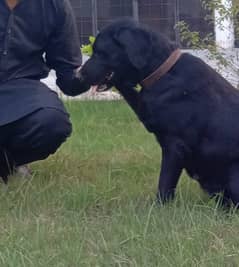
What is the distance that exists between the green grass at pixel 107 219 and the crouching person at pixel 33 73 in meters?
0.24

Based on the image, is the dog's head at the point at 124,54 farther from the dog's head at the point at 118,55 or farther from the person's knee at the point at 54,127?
the person's knee at the point at 54,127

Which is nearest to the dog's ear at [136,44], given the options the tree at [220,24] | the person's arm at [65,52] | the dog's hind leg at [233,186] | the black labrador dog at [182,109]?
the black labrador dog at [182,109]

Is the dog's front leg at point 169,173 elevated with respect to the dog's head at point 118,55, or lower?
lower

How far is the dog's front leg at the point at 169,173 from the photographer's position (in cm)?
420

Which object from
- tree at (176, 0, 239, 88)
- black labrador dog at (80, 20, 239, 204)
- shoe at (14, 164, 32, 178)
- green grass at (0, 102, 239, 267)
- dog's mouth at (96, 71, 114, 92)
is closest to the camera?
green grass at (0, 102, 239, 267)

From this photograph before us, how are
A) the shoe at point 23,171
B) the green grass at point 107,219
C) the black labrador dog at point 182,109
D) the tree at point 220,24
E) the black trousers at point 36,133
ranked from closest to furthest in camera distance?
the green grass at point 107,219, the black labrador dog at point 182,109, the black trousers at point 36,133, the shoe at point 23,171, the tree at point 220,24

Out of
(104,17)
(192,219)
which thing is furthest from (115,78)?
(104,17)

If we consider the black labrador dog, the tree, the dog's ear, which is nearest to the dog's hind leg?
the black labrador dog

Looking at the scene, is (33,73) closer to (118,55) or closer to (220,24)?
(118,55)

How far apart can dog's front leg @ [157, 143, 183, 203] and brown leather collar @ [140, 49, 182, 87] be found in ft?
1.12

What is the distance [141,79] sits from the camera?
4293 mm

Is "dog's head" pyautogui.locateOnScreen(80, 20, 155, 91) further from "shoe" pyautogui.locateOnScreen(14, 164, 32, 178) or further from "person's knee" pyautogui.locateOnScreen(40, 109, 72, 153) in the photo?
"shoe" pyautogui.locateOnScreen(14, 164, 32, 178)

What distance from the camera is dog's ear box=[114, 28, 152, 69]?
422 cm

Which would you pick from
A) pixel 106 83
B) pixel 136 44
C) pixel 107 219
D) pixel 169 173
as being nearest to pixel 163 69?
pixel 136 44
